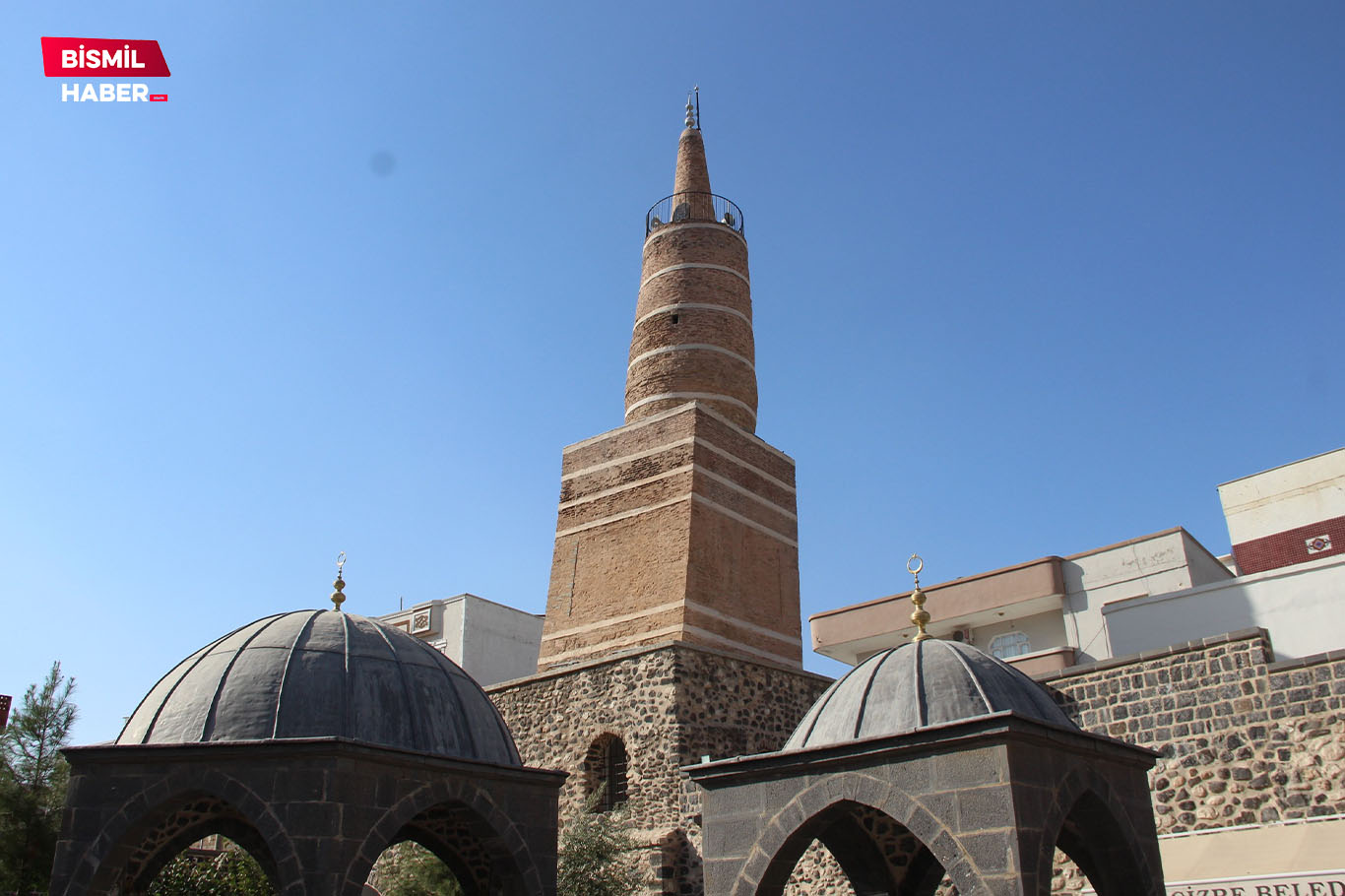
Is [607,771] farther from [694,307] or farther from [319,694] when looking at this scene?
[319,694]

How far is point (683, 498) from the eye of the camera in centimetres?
1708

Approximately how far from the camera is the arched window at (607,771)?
50.1 feet

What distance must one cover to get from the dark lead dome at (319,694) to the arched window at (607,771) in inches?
301

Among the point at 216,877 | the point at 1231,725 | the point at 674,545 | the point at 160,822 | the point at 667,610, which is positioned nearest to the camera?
the point at 160,822

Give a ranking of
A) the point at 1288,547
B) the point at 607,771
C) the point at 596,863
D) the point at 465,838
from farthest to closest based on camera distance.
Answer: the point at 1288,547 → the point at 607,771 → the point at 596,863 → the point at 465,838

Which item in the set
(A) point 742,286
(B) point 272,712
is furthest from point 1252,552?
(B) point 272,712

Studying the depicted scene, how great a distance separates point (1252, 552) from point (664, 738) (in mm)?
13432

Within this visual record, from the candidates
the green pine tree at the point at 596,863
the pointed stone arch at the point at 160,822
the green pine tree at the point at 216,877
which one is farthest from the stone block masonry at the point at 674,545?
the pointed stone arch at the point at 160,822

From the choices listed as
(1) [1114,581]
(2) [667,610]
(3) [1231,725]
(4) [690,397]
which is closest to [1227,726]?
(3) [1231,725]

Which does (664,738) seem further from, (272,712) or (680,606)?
(272,712)

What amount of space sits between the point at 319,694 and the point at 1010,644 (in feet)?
60.8

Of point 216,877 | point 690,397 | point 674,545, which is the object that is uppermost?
point 690,397

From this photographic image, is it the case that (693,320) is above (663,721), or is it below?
above

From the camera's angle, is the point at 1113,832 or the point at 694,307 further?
the point at 694,307
